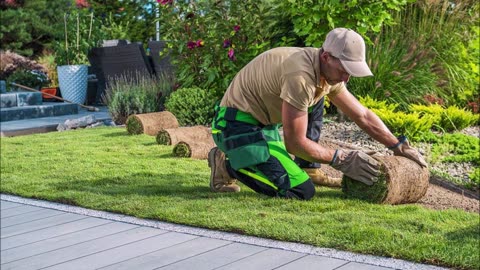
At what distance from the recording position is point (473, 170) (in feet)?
22.5

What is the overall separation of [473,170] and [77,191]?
3.92 metres

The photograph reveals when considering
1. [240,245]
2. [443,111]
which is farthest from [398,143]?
[443,111]

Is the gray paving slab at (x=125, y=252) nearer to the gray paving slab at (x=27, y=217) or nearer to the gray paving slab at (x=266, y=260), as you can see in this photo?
the gray paving slab at (x=266, y=260)

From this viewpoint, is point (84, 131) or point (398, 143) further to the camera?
point (84, 131)

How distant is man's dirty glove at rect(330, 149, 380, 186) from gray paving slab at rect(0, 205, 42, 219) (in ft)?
7.29

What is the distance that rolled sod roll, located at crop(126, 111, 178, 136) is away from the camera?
874 cm

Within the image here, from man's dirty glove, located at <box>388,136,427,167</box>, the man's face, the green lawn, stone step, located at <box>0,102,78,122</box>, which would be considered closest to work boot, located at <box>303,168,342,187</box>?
the green lawn

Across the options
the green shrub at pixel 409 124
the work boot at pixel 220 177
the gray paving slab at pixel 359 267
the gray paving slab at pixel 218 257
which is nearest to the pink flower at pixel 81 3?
the green shrub at pixel 409 124

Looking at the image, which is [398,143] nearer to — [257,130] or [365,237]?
[257,130]

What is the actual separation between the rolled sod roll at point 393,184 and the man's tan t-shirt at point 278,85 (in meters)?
0.63

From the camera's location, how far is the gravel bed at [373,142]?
6836 mm

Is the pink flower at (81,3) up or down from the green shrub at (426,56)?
up

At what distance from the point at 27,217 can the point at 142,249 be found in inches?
54.5

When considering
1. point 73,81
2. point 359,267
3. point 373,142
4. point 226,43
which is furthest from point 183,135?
point 73,81
